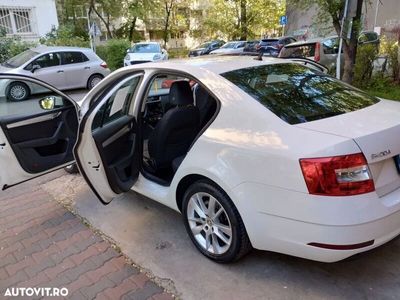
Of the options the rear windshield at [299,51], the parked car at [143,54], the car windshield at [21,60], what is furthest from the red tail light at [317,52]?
the car windshield at [21,60]

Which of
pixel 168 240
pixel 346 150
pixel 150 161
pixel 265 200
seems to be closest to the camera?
pixel 346 150

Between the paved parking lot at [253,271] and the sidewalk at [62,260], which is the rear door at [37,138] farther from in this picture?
the paved parking lot at [253,271]

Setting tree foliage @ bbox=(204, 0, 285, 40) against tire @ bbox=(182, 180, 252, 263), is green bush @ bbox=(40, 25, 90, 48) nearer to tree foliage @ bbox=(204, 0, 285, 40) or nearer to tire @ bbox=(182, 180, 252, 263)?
tire @ bbox=(182, 180, 252, 263)

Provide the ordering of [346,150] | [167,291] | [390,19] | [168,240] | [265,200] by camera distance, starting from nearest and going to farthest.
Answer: [346,150] → [265,200] → [167,291] → [168,240] → [390,19]

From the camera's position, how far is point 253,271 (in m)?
2.64

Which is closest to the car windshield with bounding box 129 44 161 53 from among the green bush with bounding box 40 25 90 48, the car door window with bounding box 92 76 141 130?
the green bush with bounding box 40 25 90 48

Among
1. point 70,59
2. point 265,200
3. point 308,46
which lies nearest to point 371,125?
point 265,200

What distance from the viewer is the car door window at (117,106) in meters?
3.59

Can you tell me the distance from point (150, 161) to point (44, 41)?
15549 millimetres

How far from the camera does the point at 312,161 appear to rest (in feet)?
6.63

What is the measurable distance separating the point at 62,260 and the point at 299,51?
32.6 feet

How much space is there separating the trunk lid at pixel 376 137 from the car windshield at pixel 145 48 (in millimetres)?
15863

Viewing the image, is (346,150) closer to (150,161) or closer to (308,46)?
(150,161)

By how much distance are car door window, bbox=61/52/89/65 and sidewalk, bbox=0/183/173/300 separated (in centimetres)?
912
